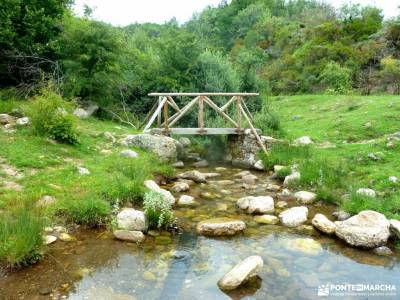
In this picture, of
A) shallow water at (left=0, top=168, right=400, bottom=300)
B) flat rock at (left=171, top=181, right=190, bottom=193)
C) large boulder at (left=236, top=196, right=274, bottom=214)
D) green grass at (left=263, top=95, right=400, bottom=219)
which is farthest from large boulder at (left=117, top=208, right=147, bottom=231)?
green grass at (left=263, top=95, right=400, bottom=219)

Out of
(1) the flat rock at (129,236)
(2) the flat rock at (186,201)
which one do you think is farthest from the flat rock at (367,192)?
(1) the flat rock at (129,236)

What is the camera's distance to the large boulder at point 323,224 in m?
6.95

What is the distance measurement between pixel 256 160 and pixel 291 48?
2903cm

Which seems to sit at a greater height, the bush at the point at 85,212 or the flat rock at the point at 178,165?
the bush at the point at 85,212

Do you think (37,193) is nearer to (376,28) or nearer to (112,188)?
(112,188)

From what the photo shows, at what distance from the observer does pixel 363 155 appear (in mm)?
10383

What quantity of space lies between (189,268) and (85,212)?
2.12 metres

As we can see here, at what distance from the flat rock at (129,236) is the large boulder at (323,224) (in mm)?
3165

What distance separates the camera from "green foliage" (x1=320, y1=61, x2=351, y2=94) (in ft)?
83.7

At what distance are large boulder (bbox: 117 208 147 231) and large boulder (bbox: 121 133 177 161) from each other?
189 inches

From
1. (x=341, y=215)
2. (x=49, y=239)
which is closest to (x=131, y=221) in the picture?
(x=49, y=239)

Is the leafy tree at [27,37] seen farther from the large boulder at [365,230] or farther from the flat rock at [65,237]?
the large boulder at [365,230]

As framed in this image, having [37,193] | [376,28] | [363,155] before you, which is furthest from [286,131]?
[376,28]

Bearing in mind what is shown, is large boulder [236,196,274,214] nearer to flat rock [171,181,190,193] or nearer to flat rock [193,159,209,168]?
flat rock [171,181,190,193]
